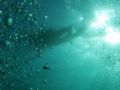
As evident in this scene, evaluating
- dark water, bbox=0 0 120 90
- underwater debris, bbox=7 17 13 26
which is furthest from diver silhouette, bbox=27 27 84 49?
underwater debris, bbox=7 17 13 26

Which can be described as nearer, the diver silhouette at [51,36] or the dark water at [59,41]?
the dark water at [59,41]

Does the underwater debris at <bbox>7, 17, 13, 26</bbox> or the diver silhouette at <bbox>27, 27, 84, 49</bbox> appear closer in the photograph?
the underwater debris at <bbox>7, 17, 13, 26</bbox>

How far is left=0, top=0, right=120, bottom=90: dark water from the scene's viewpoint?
11430mm

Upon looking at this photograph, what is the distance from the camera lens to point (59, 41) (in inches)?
545

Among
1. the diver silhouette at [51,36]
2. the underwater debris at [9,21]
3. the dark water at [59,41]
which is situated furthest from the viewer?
the diver silhouette at [51,36]

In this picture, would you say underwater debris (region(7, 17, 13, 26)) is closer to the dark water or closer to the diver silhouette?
the dark water

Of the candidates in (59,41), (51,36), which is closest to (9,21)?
(51,36)

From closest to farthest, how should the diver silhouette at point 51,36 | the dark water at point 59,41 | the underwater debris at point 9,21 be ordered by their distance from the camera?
the dark water at point 59,41 < the underwater debris at point 9,21 < the diver silhouette at point 51,36

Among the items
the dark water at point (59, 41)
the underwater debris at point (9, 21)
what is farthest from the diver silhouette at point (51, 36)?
the underwater debris at point (9, 21)

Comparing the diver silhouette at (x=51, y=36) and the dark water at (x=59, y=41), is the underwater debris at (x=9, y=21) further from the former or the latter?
the diver silhouette at (x=51, y=36)

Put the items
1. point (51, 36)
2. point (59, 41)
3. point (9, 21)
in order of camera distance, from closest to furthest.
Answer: point (9, 21) < point (51, 36) < point (59, 41)

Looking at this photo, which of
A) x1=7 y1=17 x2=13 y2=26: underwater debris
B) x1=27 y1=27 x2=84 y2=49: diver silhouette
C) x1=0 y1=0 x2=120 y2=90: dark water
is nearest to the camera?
x1=0 y1=0 x2=120 y2=90: dark water

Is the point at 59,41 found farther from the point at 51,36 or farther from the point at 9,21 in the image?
the point at 9,21

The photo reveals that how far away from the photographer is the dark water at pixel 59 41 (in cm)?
1143
